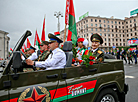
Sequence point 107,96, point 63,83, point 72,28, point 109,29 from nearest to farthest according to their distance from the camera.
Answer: point 63,83 → point 107,96 → point 72,28 → point 109,29

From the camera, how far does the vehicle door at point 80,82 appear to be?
6.88 ft

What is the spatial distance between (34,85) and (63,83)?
518 millimetres

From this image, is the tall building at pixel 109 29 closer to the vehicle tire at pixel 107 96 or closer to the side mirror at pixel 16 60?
the vehicle tire at pixel 107 96

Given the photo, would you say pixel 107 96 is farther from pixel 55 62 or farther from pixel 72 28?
pixel 72 28

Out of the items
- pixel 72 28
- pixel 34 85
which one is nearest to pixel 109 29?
pixel 72 28

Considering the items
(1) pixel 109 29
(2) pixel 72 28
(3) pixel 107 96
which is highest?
(1) pixel 109 29

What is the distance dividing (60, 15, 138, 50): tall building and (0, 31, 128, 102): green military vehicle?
66021mm

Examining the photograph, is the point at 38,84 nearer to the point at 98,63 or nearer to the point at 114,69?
the point at 98,63

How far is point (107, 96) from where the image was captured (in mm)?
2621

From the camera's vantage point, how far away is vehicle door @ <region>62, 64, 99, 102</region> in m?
2.10

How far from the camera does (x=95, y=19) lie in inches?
2766

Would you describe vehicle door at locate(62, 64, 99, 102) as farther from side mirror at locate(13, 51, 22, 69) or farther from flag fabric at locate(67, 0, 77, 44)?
flag fabric at locate(67, 0, 77, 44)

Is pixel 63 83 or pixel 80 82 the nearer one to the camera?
pixel 63 83

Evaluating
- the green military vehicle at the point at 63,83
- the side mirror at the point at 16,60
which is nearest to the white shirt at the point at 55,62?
the green military vehicle at the point at 63,83
